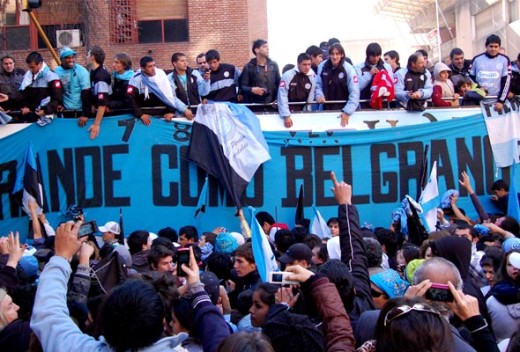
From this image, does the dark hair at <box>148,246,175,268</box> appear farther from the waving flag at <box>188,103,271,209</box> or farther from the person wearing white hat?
the waving flag at <box>188,103,271,209</box>

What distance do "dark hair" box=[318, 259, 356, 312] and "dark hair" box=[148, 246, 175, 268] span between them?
2496mm

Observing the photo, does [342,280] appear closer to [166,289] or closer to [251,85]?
[166,289]

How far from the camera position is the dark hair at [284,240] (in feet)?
26.1

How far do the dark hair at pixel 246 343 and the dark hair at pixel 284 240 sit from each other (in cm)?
483

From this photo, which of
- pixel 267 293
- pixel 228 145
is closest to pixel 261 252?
pixel 267 293

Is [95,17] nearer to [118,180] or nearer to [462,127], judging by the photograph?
[118,180]

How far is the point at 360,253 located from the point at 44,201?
7237 mm

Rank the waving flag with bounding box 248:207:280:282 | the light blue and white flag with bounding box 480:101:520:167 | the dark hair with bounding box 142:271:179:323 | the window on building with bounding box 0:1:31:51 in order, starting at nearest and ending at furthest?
the dark hair with bounding box 142:271:179:323 < the waving flag with bounding box 248:207:280:282 < the light blue and white flag with bounding box 480:101:520:167 < the window on building with bounding box 0:1:31:51

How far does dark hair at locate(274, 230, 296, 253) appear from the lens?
7969mm

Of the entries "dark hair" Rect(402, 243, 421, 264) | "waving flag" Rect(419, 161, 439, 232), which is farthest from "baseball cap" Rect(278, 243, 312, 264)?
"waving flag" Rect(419, 161, 439, 232)

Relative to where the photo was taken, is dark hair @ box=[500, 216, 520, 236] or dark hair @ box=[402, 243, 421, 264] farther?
dark hair @ box=[500, 216, 520, 236]

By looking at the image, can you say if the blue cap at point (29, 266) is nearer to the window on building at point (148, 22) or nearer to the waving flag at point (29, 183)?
the waving flag at point (29, 183)

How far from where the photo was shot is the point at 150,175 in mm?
11164

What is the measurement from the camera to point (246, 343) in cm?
305
